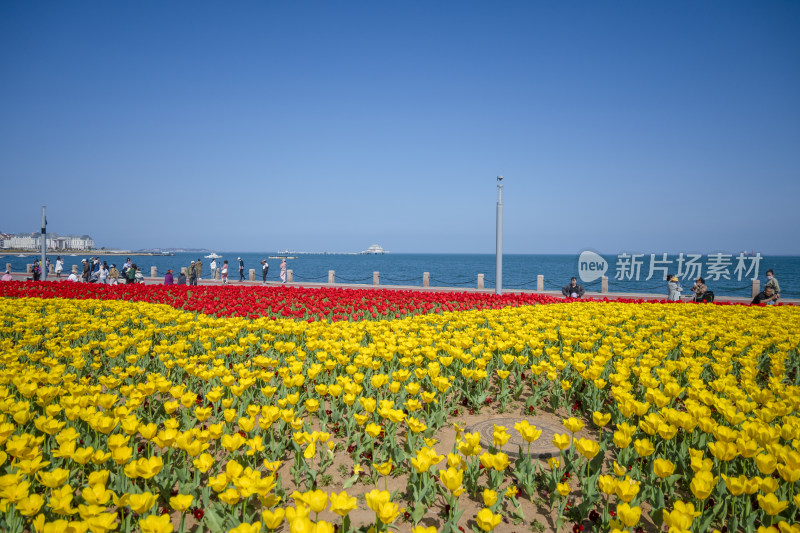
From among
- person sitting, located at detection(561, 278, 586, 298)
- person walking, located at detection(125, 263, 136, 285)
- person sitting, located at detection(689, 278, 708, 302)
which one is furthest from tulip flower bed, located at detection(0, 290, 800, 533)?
person walking, located at detection(125, 263, 136, 285)

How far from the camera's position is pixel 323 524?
2.20 m

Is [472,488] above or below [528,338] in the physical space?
below

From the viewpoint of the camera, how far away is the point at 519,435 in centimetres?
471

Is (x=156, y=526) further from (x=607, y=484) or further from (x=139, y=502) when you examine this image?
(x=607, y=484)

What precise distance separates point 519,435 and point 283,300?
10.3 meters

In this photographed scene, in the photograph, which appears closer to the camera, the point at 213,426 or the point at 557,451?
the point at 213,426

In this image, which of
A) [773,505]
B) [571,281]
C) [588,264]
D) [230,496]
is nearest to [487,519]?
[230,496]

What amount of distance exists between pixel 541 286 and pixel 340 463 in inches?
929

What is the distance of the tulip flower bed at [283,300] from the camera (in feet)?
38.3

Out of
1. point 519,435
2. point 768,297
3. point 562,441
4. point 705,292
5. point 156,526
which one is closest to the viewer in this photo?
point 156,526

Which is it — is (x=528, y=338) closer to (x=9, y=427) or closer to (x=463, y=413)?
(x=463, y=413)

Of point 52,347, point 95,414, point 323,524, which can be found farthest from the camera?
point 52,347

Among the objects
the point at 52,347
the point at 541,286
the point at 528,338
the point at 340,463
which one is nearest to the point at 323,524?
the point at 340,463

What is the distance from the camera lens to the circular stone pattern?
421 cm
